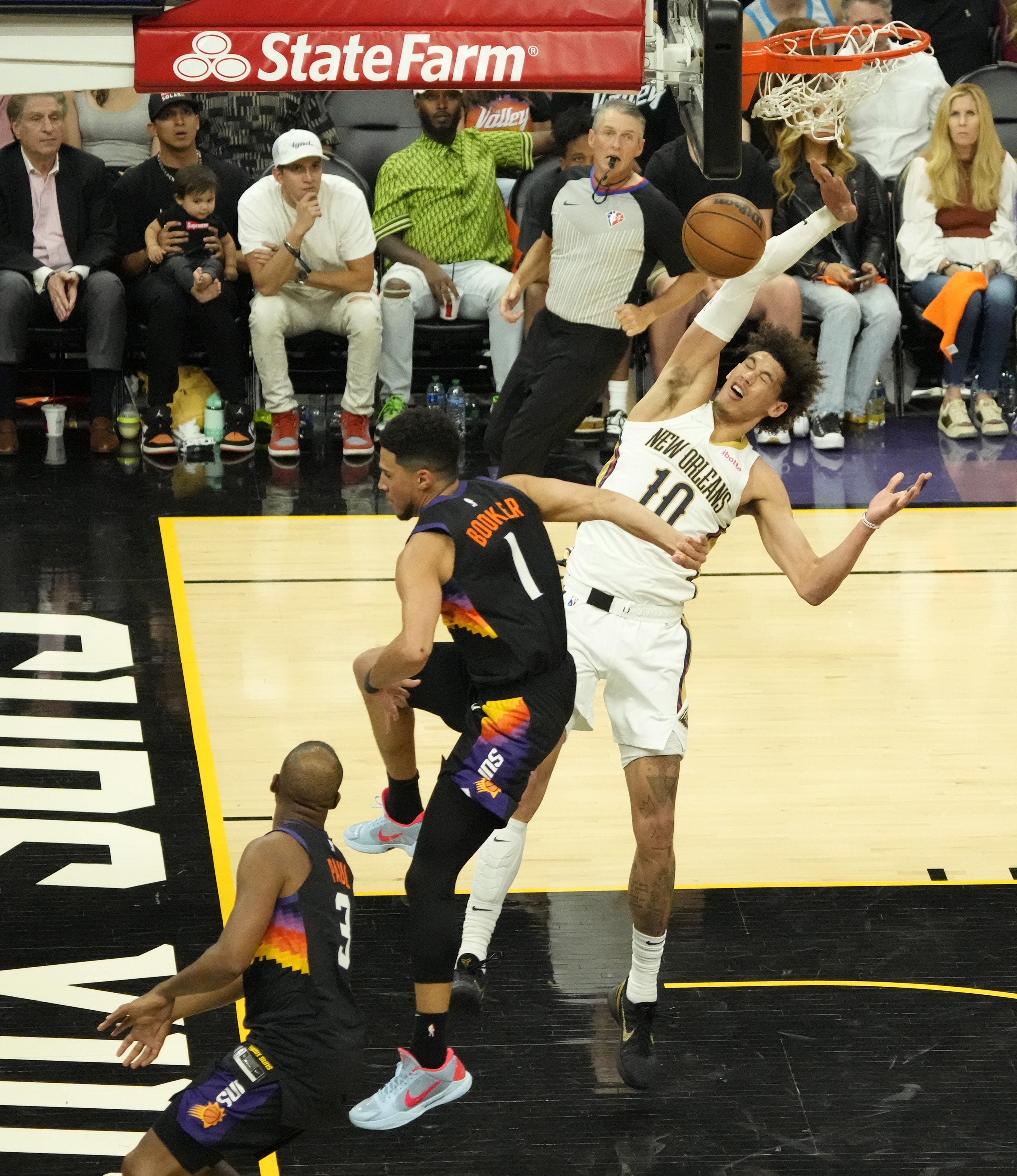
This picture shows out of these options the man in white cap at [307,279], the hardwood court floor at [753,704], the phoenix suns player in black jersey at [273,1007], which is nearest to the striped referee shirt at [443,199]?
the man in white cap at [307,279]

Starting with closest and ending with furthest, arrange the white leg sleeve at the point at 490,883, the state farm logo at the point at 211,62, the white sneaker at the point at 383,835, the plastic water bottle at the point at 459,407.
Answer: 1. the state farm logo at the point at 211,62
2. the white leg sleeve at the point at 490,883
3. the white sneaker at the point at 383,835
4. the plastic water bottle at the point at 459,407

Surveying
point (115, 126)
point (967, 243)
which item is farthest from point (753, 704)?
point (115, 126)

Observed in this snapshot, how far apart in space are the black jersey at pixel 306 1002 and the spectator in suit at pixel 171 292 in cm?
636

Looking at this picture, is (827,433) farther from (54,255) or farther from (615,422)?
(54,255)

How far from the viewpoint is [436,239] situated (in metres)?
10.5

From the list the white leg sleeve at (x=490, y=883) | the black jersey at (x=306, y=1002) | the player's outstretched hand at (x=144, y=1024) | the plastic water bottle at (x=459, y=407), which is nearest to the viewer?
the player's outstretched hand at (x=144, y=1024)

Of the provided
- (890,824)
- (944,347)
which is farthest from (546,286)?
(890,824)

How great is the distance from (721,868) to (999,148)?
6.38 m

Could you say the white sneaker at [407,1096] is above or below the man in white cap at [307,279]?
below

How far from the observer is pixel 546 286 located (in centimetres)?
1016

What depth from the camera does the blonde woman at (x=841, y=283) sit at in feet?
34.3

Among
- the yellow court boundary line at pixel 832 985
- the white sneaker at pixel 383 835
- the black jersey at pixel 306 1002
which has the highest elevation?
the black jersey at pixel 306 1002

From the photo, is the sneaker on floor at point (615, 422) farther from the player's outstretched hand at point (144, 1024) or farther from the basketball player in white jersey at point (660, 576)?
the player's outstretched hand at point (144, 1024)

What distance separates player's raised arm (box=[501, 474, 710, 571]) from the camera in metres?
4.82
